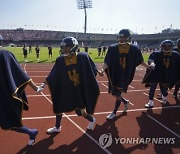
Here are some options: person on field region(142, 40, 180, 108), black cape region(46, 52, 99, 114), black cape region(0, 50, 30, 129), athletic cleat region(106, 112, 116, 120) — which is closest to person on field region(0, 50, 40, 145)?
black cape region(0, 50, 30, 129)

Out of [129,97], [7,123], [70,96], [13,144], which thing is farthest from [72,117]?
[129,97]

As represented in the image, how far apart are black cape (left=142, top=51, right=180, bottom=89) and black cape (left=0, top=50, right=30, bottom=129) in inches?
211

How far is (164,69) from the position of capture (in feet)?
30.5

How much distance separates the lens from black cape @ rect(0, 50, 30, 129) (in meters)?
5.14

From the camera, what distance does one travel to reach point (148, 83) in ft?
30.7

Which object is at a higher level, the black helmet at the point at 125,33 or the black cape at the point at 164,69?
the black helmet at the point at 125,33

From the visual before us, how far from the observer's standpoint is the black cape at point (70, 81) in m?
6.26

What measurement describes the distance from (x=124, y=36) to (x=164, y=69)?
8.80ft

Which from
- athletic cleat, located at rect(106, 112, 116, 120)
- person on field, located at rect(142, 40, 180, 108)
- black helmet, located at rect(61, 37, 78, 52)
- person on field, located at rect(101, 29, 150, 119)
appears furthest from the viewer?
person on field, located at rect(142, 40, 180, 108)

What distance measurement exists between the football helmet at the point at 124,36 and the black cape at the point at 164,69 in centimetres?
205

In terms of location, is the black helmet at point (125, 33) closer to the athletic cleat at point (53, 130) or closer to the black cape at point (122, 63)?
the black cape at point (122, 63)

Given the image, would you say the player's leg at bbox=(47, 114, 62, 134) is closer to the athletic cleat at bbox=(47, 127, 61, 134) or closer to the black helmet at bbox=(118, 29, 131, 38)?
the athletic cleat at bbox=(47, 127, 61, 134)

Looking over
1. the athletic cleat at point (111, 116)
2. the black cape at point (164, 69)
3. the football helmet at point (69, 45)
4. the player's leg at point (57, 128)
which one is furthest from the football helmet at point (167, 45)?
the player's leg at point (57, 128)

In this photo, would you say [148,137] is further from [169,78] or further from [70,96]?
[169,78]
